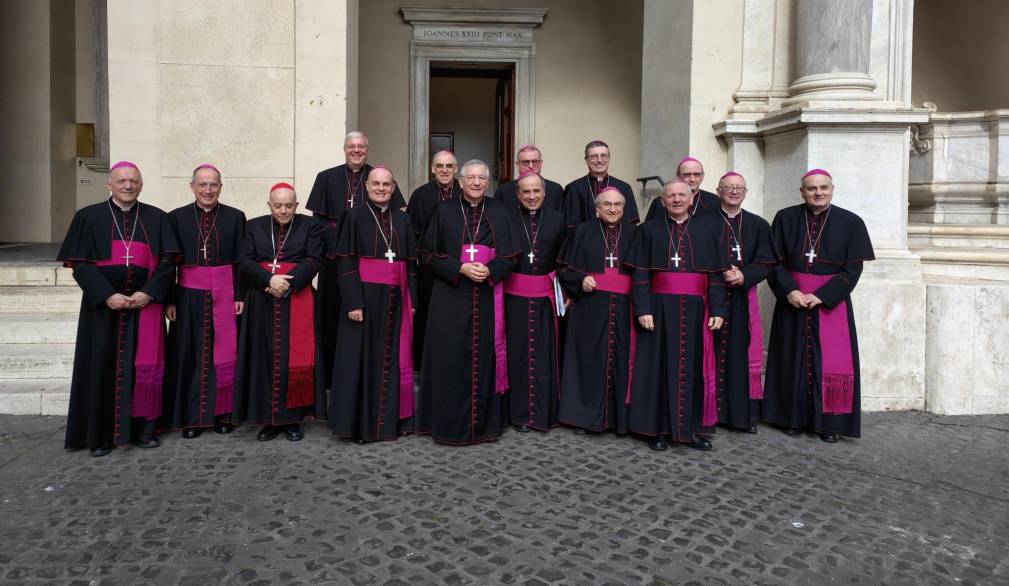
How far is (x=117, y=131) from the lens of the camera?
5.73 meters

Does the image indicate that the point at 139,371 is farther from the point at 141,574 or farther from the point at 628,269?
the point at 628,269

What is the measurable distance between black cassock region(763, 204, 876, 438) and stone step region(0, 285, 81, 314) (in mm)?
5062

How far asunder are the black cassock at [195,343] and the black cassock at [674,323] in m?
2.40

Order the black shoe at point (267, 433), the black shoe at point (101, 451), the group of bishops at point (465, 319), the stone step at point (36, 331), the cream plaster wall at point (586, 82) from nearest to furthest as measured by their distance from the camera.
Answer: the black shoe at point (101, 451)
the group of bishops at point (465, 319)
the black shoe at point (267, 433)
the stone step at point (36, 331)
the cream plaster wall at point (586, 82)

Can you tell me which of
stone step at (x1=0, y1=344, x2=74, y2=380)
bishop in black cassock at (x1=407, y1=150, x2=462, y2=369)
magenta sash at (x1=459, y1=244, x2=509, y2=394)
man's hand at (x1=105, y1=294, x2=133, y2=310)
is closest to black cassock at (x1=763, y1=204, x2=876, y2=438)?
magenta sash at (x1=459, y1=244, x2=509, y2=394)

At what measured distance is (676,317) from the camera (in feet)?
14.7

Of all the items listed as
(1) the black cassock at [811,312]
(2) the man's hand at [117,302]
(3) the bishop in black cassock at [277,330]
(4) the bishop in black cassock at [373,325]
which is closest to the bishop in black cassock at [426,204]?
(4) the bishop in black cassock at [373,325]

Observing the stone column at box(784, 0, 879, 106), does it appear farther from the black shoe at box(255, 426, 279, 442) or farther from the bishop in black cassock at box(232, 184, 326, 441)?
the black shoe at box(255, 426, 279, 442)

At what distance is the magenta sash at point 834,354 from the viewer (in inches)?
181

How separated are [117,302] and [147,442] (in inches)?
31.6

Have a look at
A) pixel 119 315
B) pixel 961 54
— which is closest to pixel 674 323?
pixel 119 315

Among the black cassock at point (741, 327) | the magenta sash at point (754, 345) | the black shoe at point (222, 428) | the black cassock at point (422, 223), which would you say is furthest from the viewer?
the black cassock at point (422, 223)

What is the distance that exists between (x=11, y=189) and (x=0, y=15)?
196 centimetres

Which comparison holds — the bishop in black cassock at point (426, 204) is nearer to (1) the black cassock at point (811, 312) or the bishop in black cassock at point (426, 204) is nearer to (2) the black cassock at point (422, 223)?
(2) the black cassock at point (422, 223)
